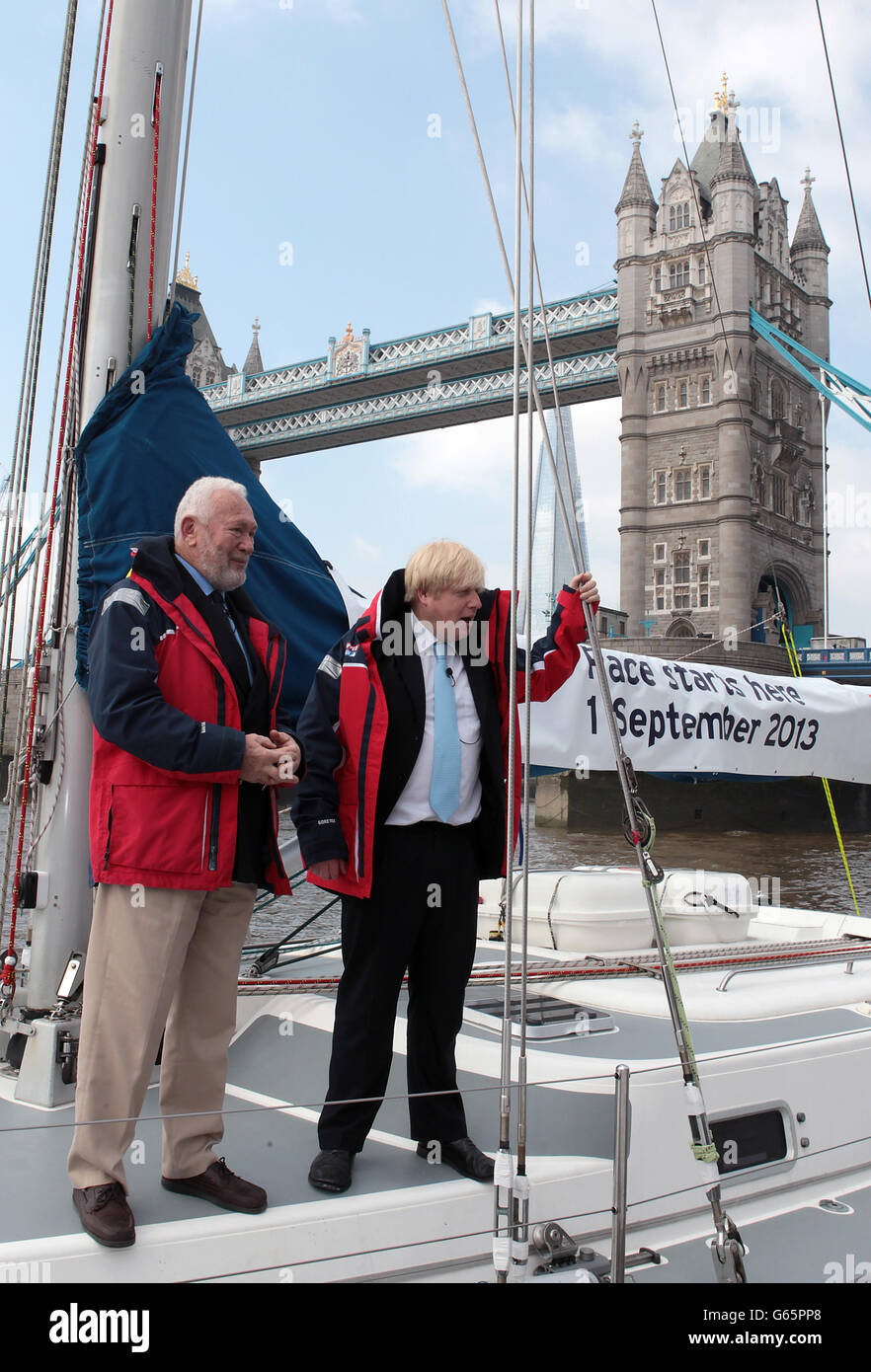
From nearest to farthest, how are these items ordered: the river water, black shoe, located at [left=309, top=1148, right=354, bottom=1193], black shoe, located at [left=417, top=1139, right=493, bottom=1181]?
black shoe, located at [left=309, top=1148, right=354, bottom=1193], black shoe, located at [left=417, top=1139, right=493, bottom=1181], the river water

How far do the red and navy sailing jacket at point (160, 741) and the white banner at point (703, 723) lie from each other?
200 cm

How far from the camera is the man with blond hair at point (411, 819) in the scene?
92.2 inches

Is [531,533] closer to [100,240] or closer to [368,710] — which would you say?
[368,710]

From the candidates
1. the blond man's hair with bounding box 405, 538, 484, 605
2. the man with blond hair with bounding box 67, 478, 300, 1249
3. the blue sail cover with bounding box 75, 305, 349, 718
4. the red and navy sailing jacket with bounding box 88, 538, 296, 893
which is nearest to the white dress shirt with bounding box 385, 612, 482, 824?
the blond man's hair with bounding box 405, 538, 484, 605

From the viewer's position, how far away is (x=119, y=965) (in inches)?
82.7

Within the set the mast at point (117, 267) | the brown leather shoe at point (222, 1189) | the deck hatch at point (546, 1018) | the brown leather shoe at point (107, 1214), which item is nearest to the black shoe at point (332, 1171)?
the brown leather shoe at point (222, 1189)

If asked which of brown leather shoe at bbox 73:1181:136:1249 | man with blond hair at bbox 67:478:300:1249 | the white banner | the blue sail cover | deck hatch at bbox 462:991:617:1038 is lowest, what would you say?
brown leather shoe at bbox 73:1181:136:1249

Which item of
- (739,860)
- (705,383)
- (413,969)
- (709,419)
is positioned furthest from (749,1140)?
(705,383)

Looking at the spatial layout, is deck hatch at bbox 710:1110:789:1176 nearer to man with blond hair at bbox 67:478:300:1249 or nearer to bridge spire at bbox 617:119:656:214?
man with blond hair at bbox 67:478:300:1249

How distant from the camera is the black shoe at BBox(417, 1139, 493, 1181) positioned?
7.48 ft

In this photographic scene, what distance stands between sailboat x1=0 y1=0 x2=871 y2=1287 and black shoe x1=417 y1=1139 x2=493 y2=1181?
0.08ft

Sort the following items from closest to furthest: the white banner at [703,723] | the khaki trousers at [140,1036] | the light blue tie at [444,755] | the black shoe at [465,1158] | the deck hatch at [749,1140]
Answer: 1. the khaki trousers at [140,1036]
2. the black shoe at [465,1158]
3. the light blue tie at [444,755]
4. the deck hatch at [749,1140]
5. the white banner at [703,723]

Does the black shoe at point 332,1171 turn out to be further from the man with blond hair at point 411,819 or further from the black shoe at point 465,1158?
the black shoe at point 465,1158

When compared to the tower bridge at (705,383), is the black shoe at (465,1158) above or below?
below
